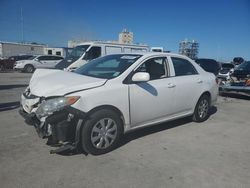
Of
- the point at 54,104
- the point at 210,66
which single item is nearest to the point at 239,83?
the point at 210,66

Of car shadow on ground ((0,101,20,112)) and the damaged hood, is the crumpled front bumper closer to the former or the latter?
the damaged hood

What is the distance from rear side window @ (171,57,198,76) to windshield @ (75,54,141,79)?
99 centimetres

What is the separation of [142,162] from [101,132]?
789 millimetres

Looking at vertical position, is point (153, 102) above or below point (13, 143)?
above

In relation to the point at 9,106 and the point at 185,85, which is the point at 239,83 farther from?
the point at 9,106

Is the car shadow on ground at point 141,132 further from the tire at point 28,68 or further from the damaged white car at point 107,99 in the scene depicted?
the tire at point 28,68

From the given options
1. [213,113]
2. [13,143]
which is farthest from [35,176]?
[213,113]

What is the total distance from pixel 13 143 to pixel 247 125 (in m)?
5.17

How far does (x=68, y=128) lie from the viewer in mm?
3824

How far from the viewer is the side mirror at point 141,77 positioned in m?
4.39

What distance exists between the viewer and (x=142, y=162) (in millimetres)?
3961

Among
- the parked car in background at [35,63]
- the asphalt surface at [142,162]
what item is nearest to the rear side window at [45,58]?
the parked car in background at [35,63]

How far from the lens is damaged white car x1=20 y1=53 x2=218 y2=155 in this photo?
3.86 metres

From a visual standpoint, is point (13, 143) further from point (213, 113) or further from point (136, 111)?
point (213, 113)
